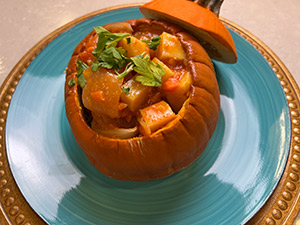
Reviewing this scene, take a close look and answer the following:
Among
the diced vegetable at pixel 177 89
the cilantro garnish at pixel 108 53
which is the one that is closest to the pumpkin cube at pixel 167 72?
the diced vegetable at pixel 177 89

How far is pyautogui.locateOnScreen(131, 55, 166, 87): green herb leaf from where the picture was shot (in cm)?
106

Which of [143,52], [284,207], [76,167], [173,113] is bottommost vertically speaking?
[284,207]

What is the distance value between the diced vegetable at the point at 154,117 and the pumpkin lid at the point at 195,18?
0.37 meters

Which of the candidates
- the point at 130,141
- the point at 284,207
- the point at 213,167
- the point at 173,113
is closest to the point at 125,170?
the point at 130,141

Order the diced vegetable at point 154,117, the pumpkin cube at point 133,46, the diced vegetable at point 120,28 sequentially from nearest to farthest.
A: the diced vegetable at point 154,117 → the pumpkin cube at point 133,46 → the diced vegetable at point 120,28

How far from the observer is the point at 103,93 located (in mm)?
1056

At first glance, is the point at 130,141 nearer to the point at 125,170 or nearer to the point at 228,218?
the point at 125,170

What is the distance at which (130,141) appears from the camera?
1.02 meters

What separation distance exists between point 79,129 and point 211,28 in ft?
2.11

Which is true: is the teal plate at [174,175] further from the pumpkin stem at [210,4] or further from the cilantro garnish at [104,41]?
the cilantro garnish at [104,41]

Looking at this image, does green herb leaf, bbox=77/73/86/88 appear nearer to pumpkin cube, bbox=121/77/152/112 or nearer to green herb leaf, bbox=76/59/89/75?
green herb leaf, bbox=76/59/89/75

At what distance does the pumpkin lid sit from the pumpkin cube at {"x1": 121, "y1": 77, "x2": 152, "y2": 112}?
1.10ft

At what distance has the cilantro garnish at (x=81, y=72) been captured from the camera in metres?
1.13

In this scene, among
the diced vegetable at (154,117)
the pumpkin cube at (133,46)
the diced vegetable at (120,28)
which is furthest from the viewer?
the diced vegetable at (120,28)
